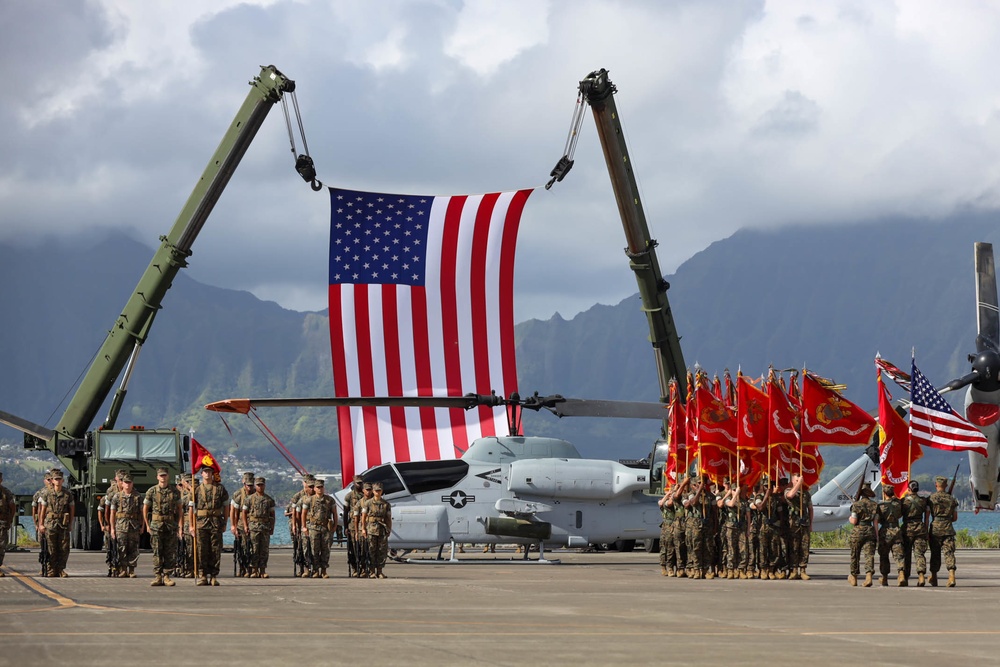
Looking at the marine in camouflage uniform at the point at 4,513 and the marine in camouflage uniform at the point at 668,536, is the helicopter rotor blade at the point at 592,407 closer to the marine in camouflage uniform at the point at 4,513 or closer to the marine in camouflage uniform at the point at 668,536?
the marine in camouflage uniform at the point at 668,536

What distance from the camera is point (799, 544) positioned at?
67.3ft

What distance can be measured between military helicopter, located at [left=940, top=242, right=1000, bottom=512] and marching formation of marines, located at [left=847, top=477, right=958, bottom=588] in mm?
3052

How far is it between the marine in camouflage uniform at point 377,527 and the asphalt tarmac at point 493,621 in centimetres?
49

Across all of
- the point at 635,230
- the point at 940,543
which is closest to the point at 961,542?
the point at 635,230

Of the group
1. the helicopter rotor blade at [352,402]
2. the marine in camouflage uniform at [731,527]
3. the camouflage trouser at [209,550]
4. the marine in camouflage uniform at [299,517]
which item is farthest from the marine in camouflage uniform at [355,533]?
the marine in camouflage uniform at [731,527]

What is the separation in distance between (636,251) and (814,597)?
12.5 metres

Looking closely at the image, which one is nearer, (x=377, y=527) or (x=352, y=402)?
(x=377, y=527)

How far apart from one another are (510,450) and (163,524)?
8766 mm

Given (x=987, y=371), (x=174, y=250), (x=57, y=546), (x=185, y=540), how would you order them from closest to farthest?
(x=57, y=546) → (x=185, y=540) → (x=987, y=371) → (x=174, y=250)

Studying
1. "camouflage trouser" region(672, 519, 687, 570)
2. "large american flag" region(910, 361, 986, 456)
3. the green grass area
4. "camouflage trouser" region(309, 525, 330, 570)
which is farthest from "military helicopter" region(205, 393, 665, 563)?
the green grass area

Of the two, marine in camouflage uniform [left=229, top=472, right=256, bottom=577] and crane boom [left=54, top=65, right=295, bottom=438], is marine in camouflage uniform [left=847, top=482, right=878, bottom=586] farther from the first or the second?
crane boom [left=54, top=65, right=295, bottom=438]

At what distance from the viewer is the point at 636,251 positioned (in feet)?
92.0

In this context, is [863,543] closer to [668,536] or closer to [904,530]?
[904,530]

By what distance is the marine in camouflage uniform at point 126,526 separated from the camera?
19.5m
